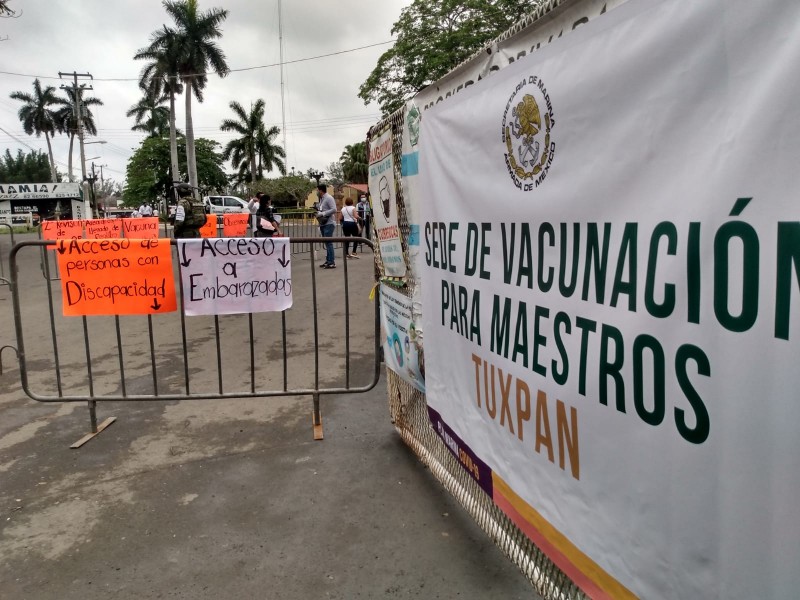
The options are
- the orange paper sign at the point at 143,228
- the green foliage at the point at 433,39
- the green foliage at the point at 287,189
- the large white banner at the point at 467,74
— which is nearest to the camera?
the large white banner at the point at 467,74

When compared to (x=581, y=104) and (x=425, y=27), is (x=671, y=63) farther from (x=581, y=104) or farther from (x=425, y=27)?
(x=425, y=27)

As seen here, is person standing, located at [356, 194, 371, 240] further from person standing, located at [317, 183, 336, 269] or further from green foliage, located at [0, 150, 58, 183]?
green foliage, located at [0, 150, 58, 183]

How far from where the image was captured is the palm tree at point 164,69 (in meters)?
41.8

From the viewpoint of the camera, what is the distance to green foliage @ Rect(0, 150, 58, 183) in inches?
3863

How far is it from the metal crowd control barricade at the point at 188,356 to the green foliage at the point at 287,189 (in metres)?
60.4

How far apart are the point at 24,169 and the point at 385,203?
118537 millimetres

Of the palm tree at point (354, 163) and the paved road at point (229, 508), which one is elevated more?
the palm tree at point (354, 163)

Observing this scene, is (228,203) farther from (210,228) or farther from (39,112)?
(39,112)

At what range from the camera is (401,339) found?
3.67 m

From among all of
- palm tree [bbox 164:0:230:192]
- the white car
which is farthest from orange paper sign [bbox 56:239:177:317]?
palm tree [bbox 164:0:230:192]

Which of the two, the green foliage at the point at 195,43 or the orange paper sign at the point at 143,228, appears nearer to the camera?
the orange paper sign at the point at 143,228

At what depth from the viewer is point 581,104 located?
1.61 m

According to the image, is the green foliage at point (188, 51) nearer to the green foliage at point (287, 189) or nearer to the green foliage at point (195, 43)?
the green foliage at point (195, 43)

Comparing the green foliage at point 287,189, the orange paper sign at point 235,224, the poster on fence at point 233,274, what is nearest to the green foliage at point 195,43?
the green foliage at point 287,189
